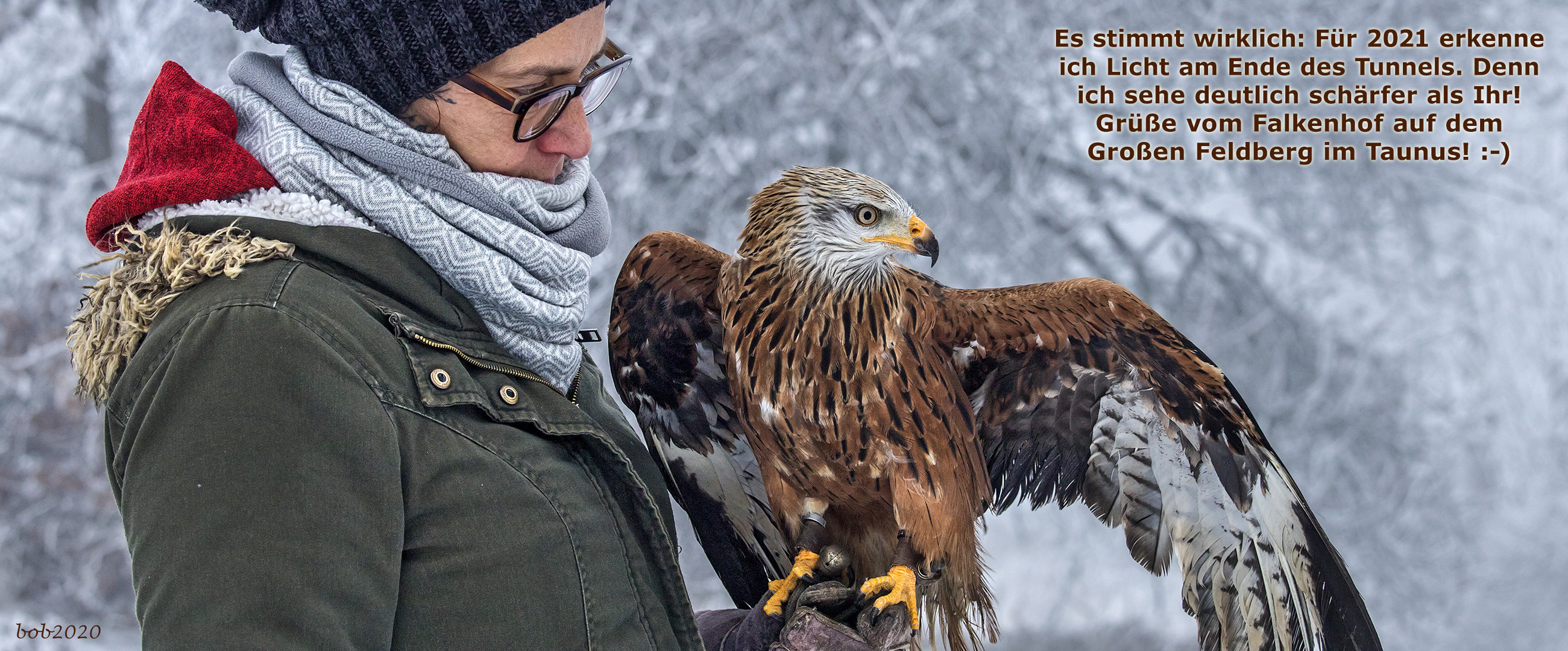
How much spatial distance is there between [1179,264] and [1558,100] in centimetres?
127

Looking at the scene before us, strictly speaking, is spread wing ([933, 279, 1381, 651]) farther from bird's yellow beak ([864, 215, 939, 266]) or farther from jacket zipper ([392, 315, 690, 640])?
jacket zipper ([392, 315, 690, 640])

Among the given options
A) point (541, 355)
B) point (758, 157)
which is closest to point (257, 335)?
point (541, 355)

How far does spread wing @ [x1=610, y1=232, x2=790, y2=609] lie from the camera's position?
5.41ft

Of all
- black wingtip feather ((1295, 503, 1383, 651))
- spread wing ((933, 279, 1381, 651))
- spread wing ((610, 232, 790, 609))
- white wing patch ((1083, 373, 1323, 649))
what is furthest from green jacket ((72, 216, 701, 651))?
black wingtip feather ((1295, 503, 1383, 651))

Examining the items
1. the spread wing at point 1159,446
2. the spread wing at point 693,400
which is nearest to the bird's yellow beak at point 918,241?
the spread wing at point 1159,446

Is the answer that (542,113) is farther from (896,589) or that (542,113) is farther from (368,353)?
(896,589)

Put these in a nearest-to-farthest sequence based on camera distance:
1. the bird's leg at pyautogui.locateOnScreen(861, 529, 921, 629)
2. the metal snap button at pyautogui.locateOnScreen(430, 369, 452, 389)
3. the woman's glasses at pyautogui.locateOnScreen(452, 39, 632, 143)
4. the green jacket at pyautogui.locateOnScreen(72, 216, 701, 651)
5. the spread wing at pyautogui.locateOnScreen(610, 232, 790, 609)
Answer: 1. the green jacket at pyautogui.locateOnScreen(72, 216, 701, 651)
2. the metal snap button at pyautogui.locateOnScreen(430, 369, 452, 389)
3. the woman's glasses at pyautogui.locateOnScreen(452, 39, 632, 143)
4. the bird's leg at pyautogui.locateOnScreen(861, 529, 921, 629)
5. the spread wing at pyautogui.locateOnScreen(610, 232, 790, 609)

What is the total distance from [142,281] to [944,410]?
1089mm

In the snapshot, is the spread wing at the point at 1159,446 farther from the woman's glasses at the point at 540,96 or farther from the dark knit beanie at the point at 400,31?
the dark knit beanie at the point at 400,31

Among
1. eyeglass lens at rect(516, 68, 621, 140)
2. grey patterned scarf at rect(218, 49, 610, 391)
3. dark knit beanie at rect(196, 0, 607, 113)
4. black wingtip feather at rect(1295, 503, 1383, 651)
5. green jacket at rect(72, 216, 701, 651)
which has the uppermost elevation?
dark knit beanie at rect(196, 0, 607, 113)

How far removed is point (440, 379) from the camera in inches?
37.3

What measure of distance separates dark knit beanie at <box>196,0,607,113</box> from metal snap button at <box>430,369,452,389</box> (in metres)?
0.30

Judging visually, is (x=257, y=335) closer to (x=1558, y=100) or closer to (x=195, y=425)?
(x=195, y=425)

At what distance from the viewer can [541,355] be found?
3.73 ft
